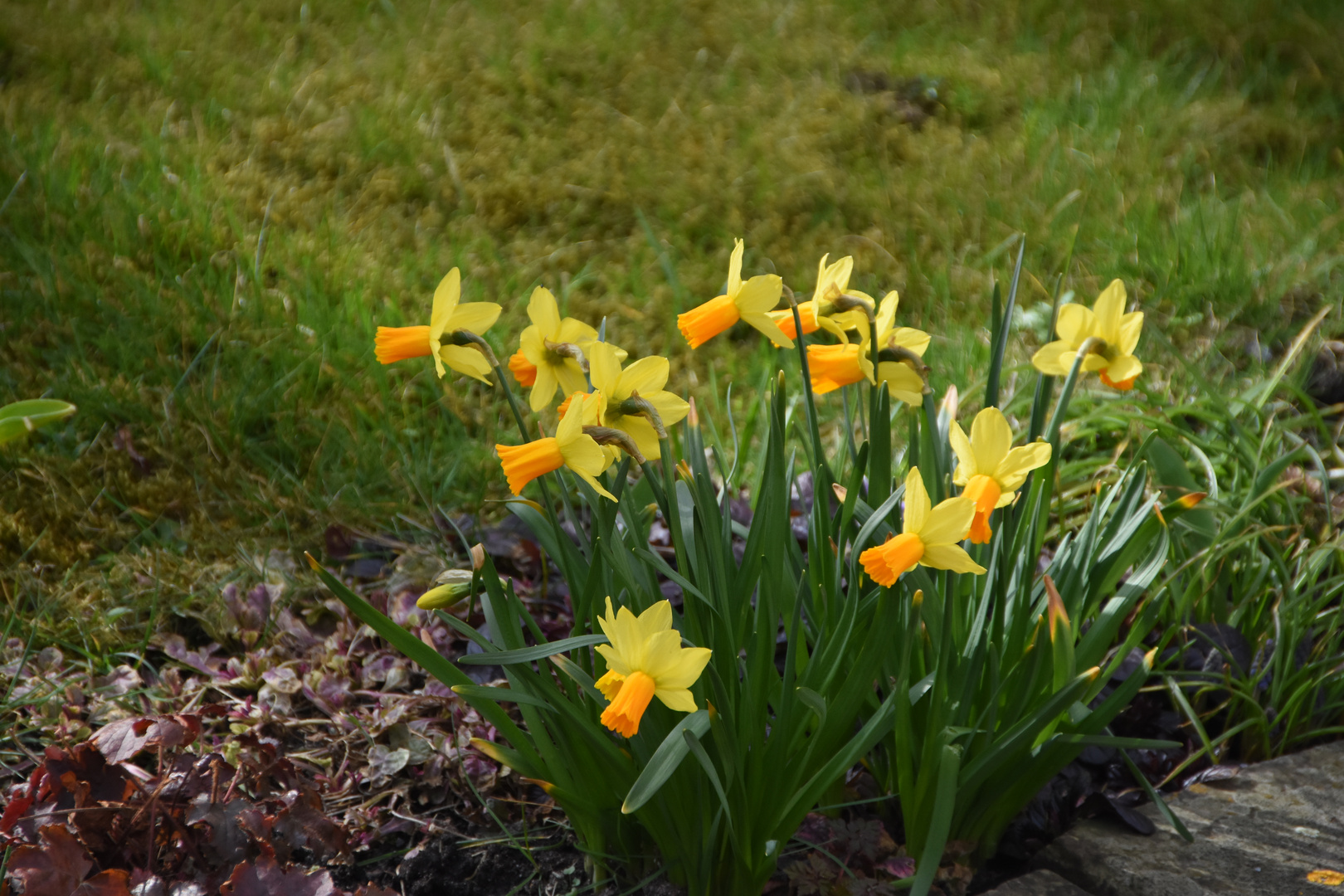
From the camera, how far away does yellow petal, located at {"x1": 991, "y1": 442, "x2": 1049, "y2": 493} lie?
46.5 inches

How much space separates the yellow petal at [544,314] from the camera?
1.16 meters

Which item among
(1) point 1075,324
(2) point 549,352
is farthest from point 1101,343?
(2) point 549,352

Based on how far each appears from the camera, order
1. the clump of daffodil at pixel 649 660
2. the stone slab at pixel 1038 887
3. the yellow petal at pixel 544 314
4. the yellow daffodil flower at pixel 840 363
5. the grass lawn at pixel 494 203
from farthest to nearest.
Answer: the grass lawn at pixel 494 203 → the stone slab at pixel 1038 887 → the yellow daffodil flower at pixel 840 363 → the yellow petal at pixel 544 314 → the clump of daffodil at pixel 649 660

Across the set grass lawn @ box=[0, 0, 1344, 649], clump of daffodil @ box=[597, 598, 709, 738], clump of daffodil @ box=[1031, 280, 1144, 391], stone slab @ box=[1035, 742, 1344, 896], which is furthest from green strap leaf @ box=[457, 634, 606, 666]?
grass lawn @ box=[0, 0, 1344, 649]

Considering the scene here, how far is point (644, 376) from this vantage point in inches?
46.1

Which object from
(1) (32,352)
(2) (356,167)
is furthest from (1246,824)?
(2) (356,167)

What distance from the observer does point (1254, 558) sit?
195 cm

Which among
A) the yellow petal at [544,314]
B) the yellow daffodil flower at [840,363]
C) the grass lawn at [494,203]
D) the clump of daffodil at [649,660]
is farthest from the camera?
the grass lawn at [494,203]

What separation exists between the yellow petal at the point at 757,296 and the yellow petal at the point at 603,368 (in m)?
0.17

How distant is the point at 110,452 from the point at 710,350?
1.56m

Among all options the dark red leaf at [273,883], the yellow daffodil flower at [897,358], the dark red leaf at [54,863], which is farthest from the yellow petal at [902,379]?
the dark red leaf at [54,863]

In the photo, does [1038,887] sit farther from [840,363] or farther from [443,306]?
[443,306]

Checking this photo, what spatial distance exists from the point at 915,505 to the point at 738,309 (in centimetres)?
32

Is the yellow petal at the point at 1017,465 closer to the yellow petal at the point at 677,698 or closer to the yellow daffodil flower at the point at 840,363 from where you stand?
the yellow daffodil flower at the point at 840,363
